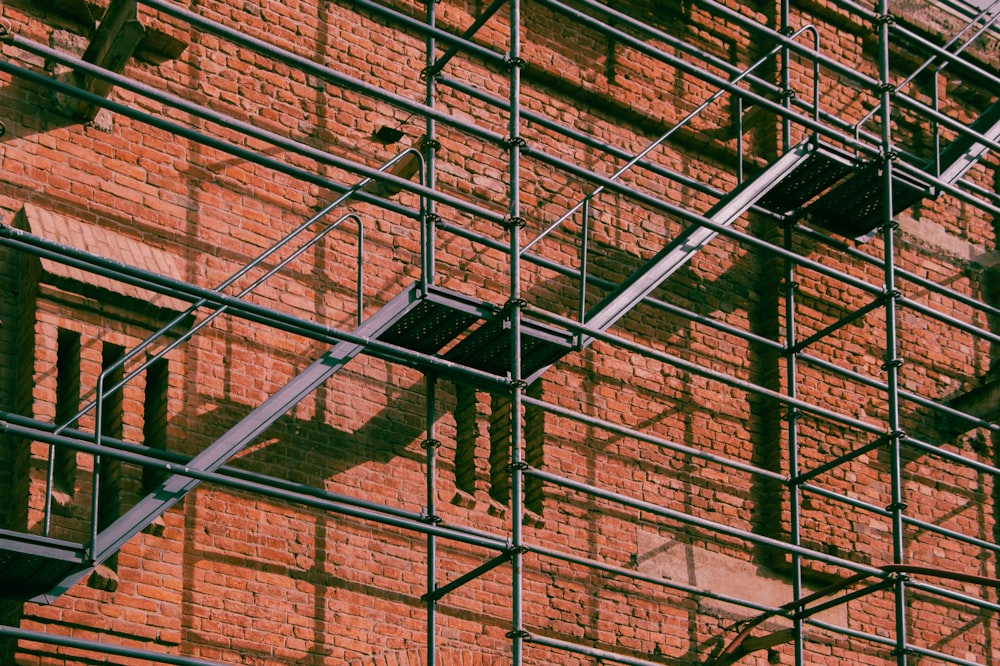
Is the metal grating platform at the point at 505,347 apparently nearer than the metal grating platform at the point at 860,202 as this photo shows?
Yes

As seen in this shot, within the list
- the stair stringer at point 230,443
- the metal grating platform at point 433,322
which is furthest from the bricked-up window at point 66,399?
the metal grating platform at point 433,322

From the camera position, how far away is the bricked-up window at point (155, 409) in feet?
35.1

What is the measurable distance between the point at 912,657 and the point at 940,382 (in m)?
2.41

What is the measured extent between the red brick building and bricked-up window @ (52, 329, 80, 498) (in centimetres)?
2

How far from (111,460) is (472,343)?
2.24m

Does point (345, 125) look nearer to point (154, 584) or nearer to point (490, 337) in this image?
point (490, 337)

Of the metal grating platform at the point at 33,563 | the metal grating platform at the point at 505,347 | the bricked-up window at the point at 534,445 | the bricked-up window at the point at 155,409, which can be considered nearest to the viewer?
the metal grating platform at the point at 33,563

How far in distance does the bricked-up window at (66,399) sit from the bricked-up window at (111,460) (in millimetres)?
173

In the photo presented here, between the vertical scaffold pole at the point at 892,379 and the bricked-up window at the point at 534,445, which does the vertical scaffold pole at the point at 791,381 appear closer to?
the vertical scaffold pole at the point at 892,379

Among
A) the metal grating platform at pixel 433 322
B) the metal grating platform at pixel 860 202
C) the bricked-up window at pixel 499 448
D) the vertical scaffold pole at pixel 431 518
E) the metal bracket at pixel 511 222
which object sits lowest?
the vertical scaffold pole at pixel 431 518

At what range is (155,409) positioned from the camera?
10.8m

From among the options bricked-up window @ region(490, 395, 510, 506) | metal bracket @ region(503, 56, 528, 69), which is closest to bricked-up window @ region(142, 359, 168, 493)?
bricked-up window @ region(490, 395, 510, 506)

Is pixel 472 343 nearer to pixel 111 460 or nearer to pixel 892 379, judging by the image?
pixel 111 460

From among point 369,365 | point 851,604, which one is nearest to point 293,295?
point 369,365
